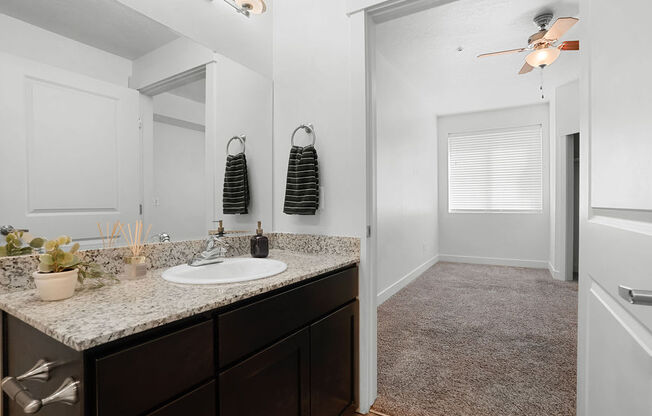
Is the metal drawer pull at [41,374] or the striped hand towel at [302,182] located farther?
the striped hand towel at [302,182]

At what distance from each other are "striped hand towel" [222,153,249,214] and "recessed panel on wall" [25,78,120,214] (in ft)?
1.87

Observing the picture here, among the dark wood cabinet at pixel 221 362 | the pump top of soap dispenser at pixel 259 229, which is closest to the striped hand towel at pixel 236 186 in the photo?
the pump top of soap dispenser at pixel 259 229


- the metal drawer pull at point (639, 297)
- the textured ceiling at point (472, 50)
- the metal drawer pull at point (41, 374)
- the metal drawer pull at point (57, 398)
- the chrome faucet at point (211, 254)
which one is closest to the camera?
the metal drawer pull at point (639, 297)

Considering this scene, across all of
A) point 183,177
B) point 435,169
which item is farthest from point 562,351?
point 435,169

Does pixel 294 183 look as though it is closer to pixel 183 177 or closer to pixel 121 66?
pixel 183 177

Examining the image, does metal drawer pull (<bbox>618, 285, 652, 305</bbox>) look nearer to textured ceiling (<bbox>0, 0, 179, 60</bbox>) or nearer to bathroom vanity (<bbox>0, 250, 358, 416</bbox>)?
bathroom vanity (<bbox>0, 250, 358, 416</bbox>)

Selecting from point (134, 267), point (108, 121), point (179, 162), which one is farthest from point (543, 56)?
point (134, 267)

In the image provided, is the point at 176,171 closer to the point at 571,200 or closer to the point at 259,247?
the point at 259,247

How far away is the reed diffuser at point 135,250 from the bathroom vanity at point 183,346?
0.18 feet

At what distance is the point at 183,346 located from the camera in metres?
0.87

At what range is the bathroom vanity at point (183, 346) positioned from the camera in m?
0.73

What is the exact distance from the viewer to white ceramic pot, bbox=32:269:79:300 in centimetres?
90

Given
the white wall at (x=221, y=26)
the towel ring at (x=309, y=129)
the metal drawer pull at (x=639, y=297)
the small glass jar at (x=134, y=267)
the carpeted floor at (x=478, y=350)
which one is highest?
the white wall at (x=221, y=26)

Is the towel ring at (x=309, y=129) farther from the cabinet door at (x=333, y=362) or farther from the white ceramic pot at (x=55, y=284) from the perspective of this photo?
the white ceramic pot at (x=55, y=284)
